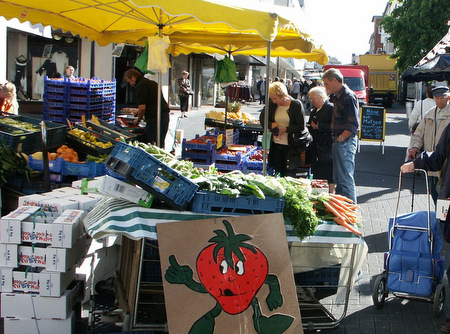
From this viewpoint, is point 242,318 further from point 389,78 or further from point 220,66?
point 389,78

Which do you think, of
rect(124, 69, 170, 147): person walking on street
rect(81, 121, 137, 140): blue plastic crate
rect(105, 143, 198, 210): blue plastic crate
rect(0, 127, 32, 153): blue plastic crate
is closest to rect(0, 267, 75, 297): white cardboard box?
rect(105, 143, 198, 210): blue plastic crate

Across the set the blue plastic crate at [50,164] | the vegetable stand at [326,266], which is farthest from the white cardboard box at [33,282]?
the blue plastic crate at [50,164]

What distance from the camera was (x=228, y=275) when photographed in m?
4.47

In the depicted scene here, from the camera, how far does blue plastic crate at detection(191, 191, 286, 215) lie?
14.9 ft

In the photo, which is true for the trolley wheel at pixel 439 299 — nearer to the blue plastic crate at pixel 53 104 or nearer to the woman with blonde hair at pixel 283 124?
the woman with blonde hair at pixel 283 124

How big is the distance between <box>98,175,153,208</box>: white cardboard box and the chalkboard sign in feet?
42.9

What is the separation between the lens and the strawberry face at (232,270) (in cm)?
443

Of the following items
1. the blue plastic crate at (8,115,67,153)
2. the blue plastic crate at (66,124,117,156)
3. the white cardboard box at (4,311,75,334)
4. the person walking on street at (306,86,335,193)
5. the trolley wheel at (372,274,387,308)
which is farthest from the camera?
the person walking on street at (306,86,335,193)

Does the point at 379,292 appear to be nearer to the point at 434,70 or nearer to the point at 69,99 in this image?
the point at 69,99

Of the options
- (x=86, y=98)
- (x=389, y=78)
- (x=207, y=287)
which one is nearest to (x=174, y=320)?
(x=207, y=287)

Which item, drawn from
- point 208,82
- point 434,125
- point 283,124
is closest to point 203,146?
point 283,124

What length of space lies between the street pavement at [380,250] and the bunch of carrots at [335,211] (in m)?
0.91

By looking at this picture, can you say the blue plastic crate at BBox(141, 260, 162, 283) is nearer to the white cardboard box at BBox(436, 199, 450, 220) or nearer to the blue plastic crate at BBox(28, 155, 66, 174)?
the white cardboard box at BBox(436, 199, 450, 220)

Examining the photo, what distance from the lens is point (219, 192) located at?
182 inches
